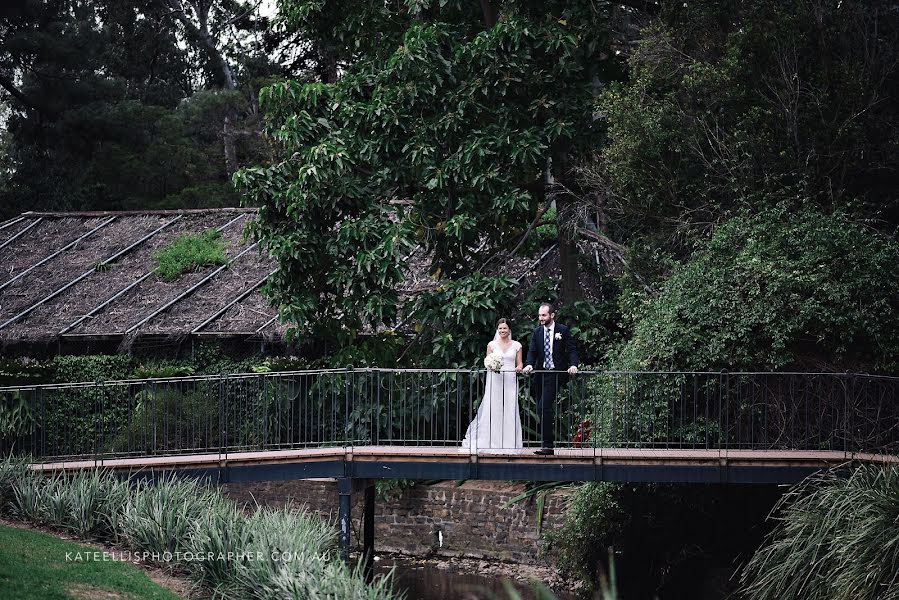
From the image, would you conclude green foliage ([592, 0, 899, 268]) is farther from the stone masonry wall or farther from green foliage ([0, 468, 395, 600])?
green foliage ([0, 468, 395, 600])

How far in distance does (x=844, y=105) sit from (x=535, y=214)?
242 inches

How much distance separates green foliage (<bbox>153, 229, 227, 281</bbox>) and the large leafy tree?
6456 millimetres

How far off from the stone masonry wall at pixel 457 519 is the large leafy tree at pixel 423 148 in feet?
10.8

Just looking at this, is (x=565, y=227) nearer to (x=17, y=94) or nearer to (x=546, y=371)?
(x=546, y=371)

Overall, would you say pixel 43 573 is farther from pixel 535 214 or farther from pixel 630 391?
pixel 535 214

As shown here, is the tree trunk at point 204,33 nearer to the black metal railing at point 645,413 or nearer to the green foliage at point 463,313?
the green foliage at point 463,313

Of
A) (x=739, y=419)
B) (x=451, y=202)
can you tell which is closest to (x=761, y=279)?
(x=739, y=419)

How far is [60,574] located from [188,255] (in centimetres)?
A: 1549

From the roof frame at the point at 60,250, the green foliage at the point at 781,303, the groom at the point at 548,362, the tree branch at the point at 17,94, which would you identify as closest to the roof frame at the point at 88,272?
the roof frame at the point at 60,250

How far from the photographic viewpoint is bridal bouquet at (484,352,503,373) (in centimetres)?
1620

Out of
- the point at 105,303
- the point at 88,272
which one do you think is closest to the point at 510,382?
the point at 105,303

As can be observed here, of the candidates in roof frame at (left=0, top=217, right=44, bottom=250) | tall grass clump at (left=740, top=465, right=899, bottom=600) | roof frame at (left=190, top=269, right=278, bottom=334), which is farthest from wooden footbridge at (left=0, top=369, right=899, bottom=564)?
roof frame at (left=0, top=217, right=44, bottom=250)

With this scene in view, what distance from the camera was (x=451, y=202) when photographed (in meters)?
20.5

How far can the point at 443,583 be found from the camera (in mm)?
19281
